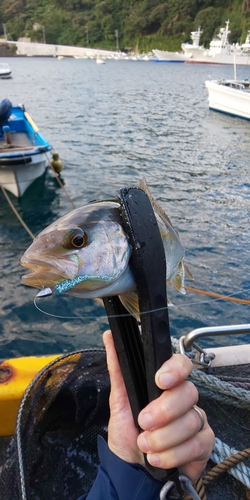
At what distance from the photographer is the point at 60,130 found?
1942 cm

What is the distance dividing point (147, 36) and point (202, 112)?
374ft

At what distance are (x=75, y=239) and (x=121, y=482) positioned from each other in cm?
94

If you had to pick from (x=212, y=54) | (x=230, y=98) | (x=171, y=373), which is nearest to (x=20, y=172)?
(x=171, y=373)

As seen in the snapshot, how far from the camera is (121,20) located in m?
125

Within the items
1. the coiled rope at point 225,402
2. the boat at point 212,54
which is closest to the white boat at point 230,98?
the coiled rope at point 225,402

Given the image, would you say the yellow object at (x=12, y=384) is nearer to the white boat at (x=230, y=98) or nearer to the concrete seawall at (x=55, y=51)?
the white boat at (x=230, y=98)

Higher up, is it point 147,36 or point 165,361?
point 147,36

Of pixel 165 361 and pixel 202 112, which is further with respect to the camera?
pixel 202 112

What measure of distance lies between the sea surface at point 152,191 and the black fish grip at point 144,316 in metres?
0.27

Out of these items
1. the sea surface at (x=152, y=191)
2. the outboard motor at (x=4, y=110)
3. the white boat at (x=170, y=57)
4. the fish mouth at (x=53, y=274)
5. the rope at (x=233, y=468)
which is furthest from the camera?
the white boat at (x=170, y=57)

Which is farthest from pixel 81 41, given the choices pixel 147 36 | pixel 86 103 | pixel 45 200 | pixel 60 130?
pixel 45 200

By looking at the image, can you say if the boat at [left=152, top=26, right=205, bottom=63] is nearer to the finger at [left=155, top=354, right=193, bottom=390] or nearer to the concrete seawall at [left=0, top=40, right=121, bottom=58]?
the concrete seawall at [left=0, top=40, right=121, bottom=58]

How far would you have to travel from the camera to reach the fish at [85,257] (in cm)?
101

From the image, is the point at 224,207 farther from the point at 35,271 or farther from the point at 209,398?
the point at 35,271
